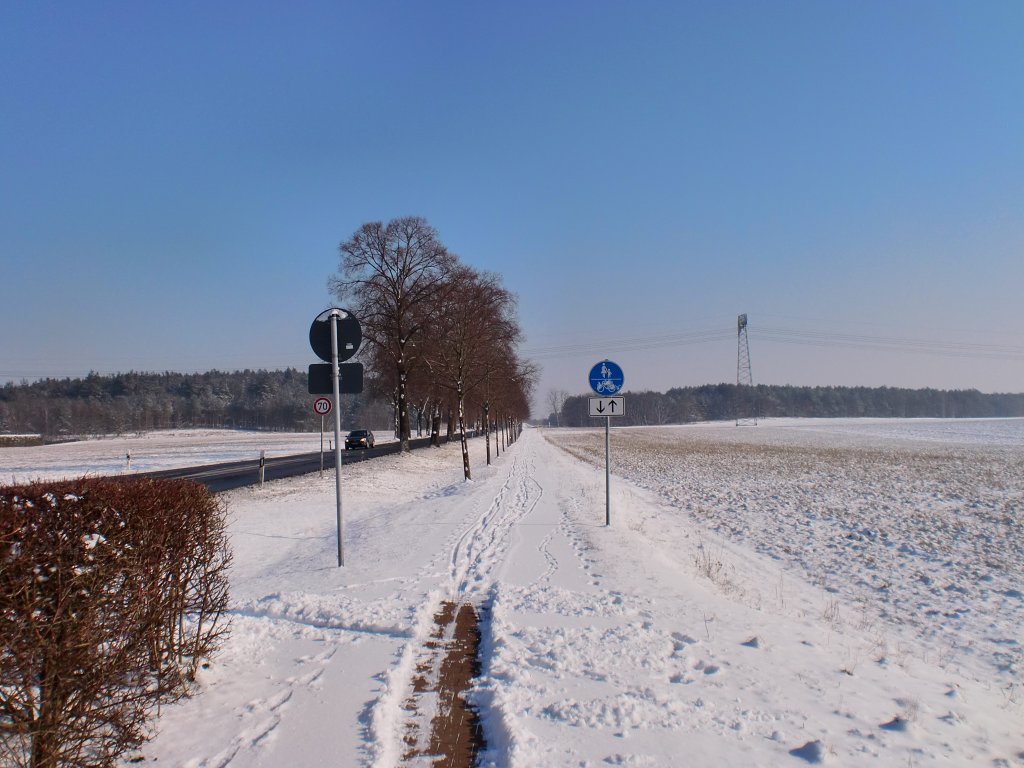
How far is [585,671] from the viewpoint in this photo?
187 inches

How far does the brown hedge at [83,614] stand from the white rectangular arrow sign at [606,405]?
8.96 m

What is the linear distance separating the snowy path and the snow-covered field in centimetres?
2

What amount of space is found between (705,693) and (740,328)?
98241 millimetres

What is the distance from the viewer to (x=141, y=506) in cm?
350

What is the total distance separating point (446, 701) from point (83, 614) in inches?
93.4

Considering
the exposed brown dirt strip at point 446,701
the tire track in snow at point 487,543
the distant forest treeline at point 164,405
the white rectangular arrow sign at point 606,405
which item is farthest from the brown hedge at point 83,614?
the distant forest treeline at point 164,405

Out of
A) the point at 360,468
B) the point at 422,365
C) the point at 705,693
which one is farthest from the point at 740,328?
the point at 705,693

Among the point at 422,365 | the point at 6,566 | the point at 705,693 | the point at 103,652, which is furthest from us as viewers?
the point at 422,365

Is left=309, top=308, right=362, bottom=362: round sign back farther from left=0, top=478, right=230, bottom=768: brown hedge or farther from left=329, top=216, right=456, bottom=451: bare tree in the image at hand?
left=329, top=216, right=456, bottom=451: bare tree

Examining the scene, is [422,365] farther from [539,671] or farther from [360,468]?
[539,671]

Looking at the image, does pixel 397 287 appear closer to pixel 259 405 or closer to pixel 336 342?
pixel 336 342

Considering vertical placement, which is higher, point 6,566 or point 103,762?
point 6,566

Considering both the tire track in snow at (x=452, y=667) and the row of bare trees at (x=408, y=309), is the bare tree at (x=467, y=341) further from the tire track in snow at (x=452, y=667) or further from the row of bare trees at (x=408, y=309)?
the tire track in snow at (x=452, y=667)

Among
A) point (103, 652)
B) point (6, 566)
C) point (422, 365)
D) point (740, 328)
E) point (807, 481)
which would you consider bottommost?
point (807, 481)
